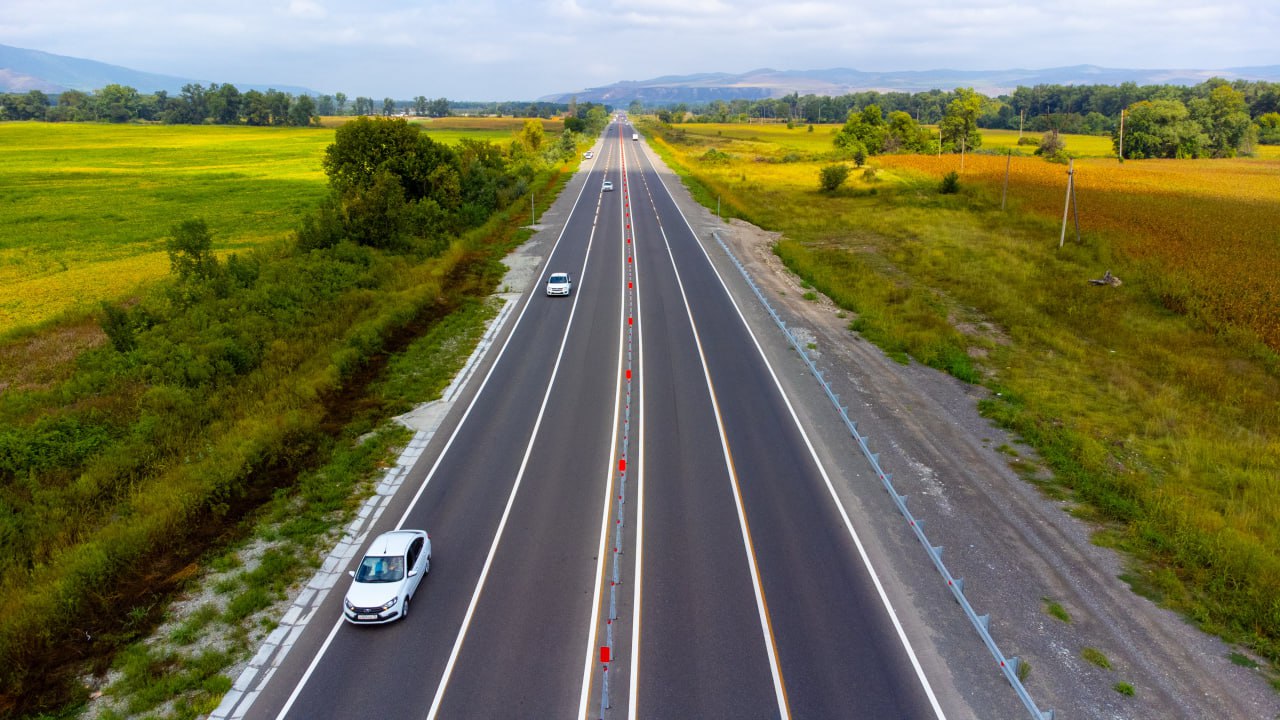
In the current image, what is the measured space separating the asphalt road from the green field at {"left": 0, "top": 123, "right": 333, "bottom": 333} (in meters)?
32.1

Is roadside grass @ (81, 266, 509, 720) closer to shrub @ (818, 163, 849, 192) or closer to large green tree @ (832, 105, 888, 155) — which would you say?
shrub @ (818, 163, 849, 192)

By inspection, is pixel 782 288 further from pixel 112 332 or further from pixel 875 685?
pixel 112 332

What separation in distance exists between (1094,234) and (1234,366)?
23.7 m

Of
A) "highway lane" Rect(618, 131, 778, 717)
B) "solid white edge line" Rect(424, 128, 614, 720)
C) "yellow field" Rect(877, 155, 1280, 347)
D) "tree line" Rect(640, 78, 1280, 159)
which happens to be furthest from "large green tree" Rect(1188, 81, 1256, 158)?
"solid white edge line" Rect(424, 128, 614, 720)

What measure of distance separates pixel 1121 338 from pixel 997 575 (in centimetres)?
2167

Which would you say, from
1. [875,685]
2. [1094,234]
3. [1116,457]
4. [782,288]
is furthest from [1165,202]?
[875,685]

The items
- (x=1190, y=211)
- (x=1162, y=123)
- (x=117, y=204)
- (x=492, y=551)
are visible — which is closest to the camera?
(x=492, y=551)

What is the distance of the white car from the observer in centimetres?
1448

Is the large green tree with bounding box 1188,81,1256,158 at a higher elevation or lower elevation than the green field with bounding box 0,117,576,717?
higher

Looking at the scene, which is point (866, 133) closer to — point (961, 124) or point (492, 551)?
point (961, 124)

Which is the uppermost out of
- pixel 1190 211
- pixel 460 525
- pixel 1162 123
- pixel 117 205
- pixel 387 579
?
pixel 1162 123

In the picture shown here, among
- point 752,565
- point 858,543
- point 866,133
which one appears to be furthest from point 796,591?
point 866,133

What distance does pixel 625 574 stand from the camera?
1620 cm

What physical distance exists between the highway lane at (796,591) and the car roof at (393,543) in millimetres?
5779
